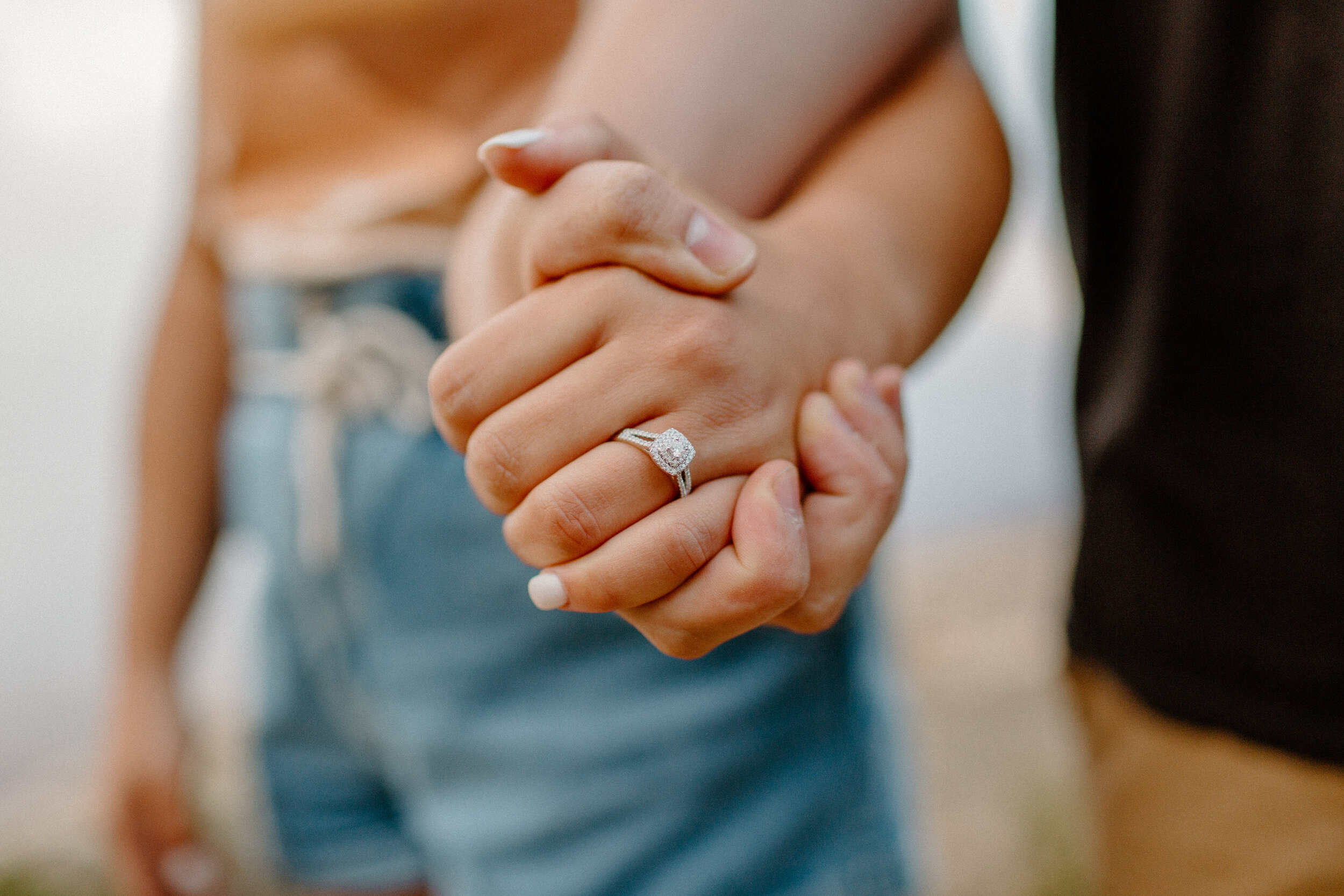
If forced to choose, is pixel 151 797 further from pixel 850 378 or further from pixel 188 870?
pixel 850 378

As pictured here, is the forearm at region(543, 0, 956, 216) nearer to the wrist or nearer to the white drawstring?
the wrist

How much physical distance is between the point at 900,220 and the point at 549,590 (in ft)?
0.73

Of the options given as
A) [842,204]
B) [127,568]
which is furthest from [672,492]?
[127,568]

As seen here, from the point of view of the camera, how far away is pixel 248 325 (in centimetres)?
71

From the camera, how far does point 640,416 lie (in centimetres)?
30

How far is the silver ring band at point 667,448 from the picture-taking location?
0.28m

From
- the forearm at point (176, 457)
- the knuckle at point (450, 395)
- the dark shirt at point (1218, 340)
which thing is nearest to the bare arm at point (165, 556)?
the forearm at point (176, 457)

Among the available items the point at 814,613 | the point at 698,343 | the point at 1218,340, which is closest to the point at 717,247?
the point at 698,343

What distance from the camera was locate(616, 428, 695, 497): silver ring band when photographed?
285mm

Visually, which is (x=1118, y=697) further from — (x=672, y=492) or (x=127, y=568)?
(x=127, y=568)

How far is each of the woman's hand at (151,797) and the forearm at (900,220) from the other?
77 centimetres

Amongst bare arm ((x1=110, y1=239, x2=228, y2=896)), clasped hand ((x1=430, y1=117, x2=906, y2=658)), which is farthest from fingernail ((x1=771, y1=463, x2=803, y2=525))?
bare arm ((x1=110, y1=239, x2=228, y2=896))

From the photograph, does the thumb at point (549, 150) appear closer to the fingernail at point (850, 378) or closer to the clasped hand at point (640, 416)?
the clasped hand at point (640, 416)

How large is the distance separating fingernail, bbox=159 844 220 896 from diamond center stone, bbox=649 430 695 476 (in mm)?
789
